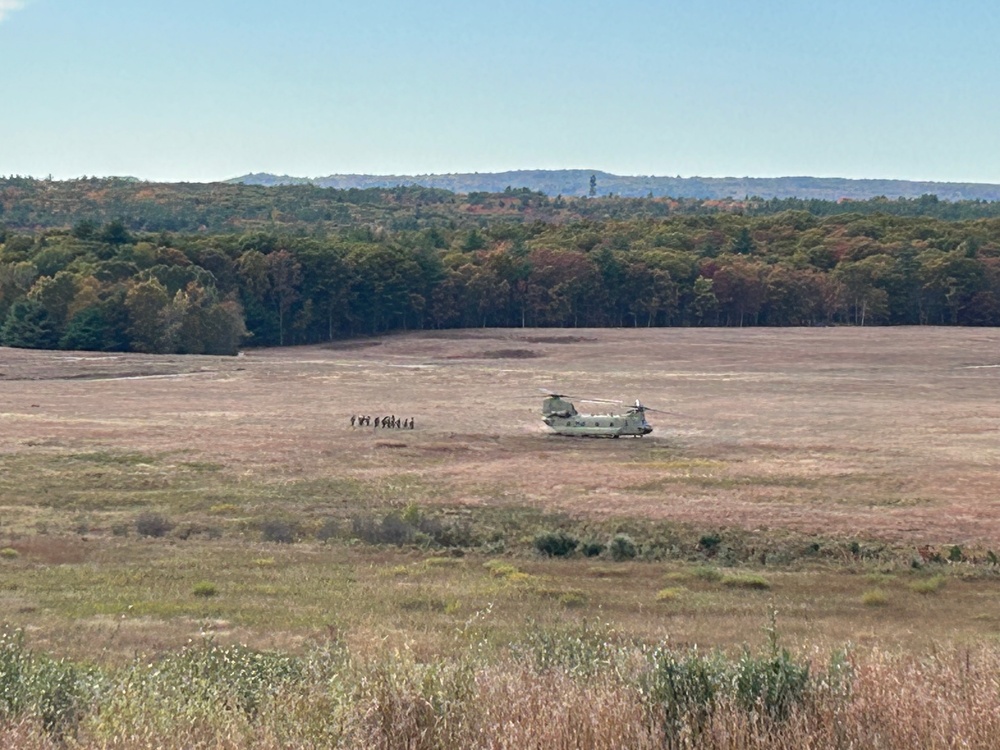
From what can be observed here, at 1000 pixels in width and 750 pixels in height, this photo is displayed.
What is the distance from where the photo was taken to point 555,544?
3275cm

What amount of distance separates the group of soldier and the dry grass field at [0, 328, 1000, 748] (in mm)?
1902

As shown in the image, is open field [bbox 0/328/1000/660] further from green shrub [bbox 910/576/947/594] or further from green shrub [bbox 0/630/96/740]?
green shrub [bbox 0/630/96/740]

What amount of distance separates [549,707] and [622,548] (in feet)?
74.5

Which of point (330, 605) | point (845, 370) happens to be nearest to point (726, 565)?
point (330, 605)

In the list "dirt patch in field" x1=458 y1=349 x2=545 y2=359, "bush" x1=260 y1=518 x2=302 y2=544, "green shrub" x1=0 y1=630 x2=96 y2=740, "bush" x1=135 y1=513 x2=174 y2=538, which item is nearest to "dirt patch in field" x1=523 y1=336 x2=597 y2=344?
"dirt patch in field" x1=458 y1=349 x2=545 y2=359

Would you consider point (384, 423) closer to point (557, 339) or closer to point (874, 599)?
point (874, 599)

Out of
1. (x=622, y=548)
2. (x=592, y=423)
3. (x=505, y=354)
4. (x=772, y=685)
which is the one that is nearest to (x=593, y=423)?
(x=592, y=423)

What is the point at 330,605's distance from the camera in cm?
2427

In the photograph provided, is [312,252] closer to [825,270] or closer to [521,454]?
[825,270]

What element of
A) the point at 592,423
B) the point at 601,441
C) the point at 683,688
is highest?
the point at 683,688

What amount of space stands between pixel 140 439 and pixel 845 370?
5509cm

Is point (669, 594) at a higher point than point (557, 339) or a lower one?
higher

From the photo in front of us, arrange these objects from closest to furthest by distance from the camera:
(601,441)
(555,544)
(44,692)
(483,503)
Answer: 1. (44,692)
2. (555,544)
3. (483,503)
4. (601,441)

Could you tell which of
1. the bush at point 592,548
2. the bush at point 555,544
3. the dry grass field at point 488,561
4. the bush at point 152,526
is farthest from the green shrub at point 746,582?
the bush at point 152,526
